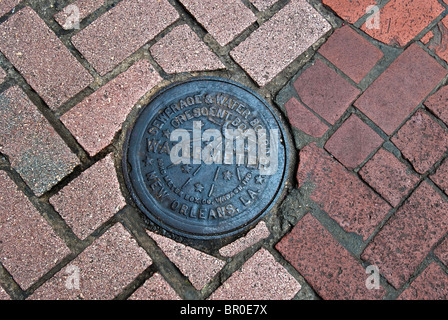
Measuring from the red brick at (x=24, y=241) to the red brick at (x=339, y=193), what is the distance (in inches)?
48.4

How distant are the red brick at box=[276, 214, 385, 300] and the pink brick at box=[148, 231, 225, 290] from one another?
335 millimetres

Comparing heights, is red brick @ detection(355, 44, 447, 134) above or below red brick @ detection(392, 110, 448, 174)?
above

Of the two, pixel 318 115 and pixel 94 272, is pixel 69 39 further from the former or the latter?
pixel 318 115

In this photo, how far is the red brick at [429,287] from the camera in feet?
6.40

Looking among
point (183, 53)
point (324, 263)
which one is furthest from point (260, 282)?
point (183, 53)

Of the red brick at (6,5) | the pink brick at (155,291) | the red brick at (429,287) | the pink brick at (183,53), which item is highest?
the red brick at (6,5)

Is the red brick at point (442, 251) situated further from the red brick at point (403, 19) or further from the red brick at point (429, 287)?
the red brick at point (403, 19)

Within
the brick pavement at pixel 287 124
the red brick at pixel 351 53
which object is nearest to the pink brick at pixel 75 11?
the brick pavement at pixel 287 124

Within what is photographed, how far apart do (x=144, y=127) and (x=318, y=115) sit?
90cm

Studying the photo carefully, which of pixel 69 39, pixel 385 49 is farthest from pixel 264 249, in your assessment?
pixel 69 39

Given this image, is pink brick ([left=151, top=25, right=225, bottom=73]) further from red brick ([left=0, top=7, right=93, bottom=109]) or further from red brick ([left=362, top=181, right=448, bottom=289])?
red brick ([left=362, top=181, right=448, bottom=289])

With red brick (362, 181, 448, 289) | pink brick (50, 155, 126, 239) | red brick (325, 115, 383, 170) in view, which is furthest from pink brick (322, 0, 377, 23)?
pink brick (50, 155, 126, 239)

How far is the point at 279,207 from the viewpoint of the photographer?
201 cm

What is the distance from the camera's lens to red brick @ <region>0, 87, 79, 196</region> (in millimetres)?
1924
